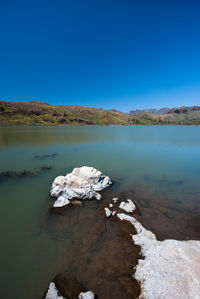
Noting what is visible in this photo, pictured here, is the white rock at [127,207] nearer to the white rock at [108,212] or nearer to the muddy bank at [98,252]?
the white rock at [108,212]

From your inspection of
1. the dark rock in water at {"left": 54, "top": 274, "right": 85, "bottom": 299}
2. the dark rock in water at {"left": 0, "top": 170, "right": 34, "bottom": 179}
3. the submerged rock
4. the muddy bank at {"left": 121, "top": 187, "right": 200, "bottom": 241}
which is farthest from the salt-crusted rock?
the dark rock in water at {"left": 0, "top": 170, "right": 34, "bottom": 179}

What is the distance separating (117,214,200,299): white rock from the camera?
4.03m

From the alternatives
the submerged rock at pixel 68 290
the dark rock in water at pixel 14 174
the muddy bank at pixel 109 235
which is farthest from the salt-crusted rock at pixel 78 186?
the dark rock in water at pixel 14 174

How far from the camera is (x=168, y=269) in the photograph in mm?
4707

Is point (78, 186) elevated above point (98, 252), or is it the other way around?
point (78, 186)

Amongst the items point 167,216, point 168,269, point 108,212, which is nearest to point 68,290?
point 168,269

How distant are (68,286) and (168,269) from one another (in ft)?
12.0

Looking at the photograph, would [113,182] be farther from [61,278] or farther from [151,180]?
[61,278]

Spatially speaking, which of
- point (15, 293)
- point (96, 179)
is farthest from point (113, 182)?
point (15, 293)

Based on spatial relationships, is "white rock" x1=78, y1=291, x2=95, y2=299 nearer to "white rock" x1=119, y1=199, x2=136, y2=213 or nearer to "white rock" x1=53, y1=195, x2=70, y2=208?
"white rock" x1=119, y1=199, x2=136, y2=213

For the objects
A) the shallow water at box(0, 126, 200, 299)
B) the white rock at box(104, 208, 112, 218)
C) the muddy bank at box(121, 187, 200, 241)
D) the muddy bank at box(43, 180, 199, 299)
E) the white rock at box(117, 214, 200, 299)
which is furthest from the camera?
the white rock at box(104, 208, 112, 218)

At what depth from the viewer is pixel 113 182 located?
13367 mm

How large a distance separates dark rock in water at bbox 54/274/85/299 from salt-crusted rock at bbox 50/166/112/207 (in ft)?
14.5

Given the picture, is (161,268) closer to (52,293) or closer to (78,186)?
(52,293)
